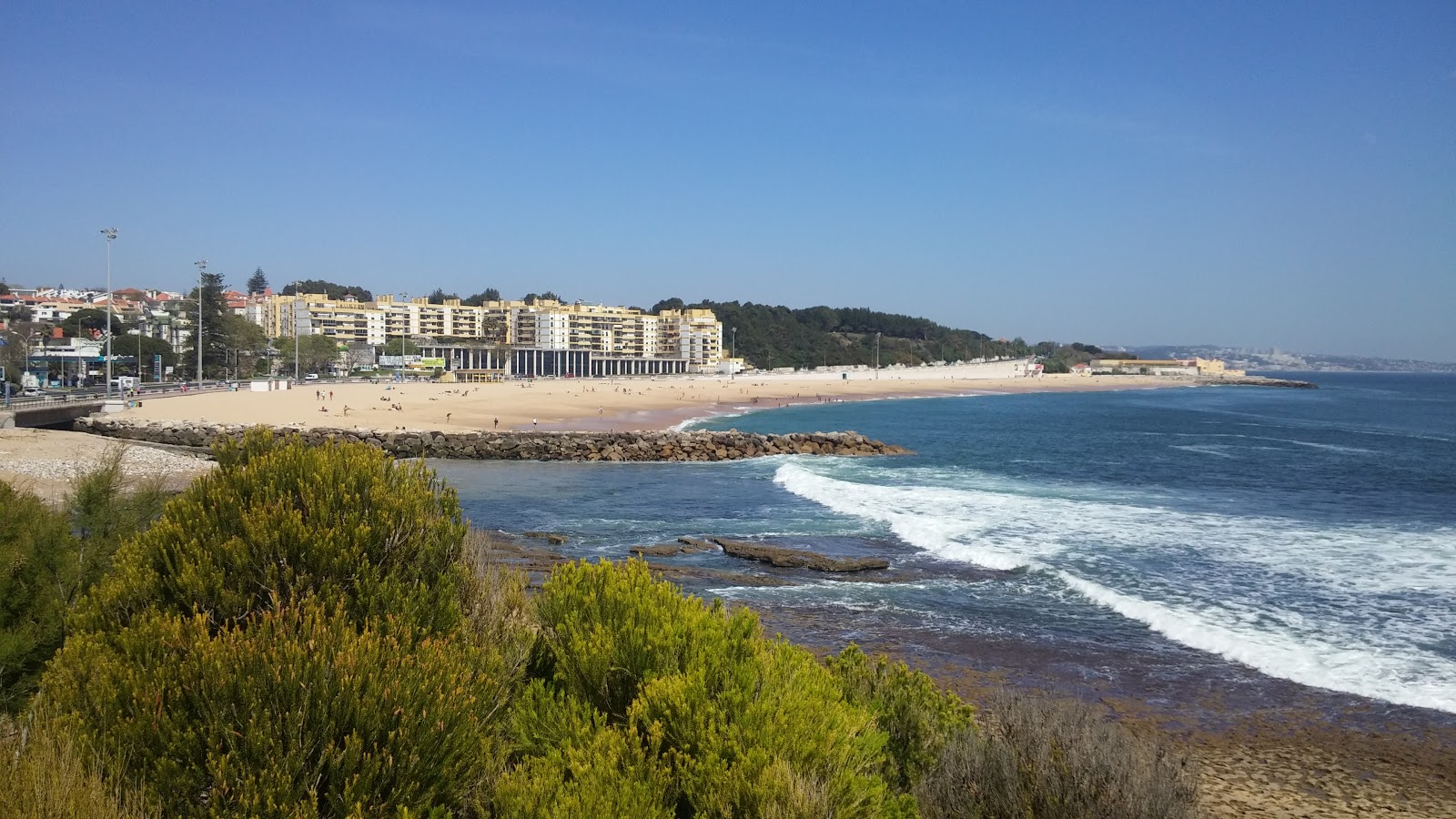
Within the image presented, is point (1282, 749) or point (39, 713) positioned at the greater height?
point (39, 713)

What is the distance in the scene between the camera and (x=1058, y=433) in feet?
182

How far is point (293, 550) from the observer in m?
5.23

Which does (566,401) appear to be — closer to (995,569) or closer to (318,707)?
(995,569)

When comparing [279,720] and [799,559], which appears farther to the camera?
[799,559]

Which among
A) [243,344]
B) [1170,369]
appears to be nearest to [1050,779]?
[243,344]

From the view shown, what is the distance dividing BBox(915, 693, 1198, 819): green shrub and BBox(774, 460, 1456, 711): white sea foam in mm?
7116

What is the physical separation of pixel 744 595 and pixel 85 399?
143 ft

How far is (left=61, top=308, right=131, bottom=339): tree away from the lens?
92.0 meters

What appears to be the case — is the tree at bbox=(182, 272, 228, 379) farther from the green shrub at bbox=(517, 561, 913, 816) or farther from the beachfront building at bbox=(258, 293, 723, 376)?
the green shrub at bbox=(517, 561, 913, 816)

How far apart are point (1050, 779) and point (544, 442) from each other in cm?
3600

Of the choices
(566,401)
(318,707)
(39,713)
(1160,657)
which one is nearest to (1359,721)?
(1160,657)

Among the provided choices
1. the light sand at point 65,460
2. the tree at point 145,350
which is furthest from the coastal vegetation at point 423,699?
the tree at point 145,350

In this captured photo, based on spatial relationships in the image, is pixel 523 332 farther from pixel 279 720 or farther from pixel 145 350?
pixel 279 720

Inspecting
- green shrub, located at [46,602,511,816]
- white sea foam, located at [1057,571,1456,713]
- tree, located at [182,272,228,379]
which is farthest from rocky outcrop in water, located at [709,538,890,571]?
tree, located at [182,272,228,379]
